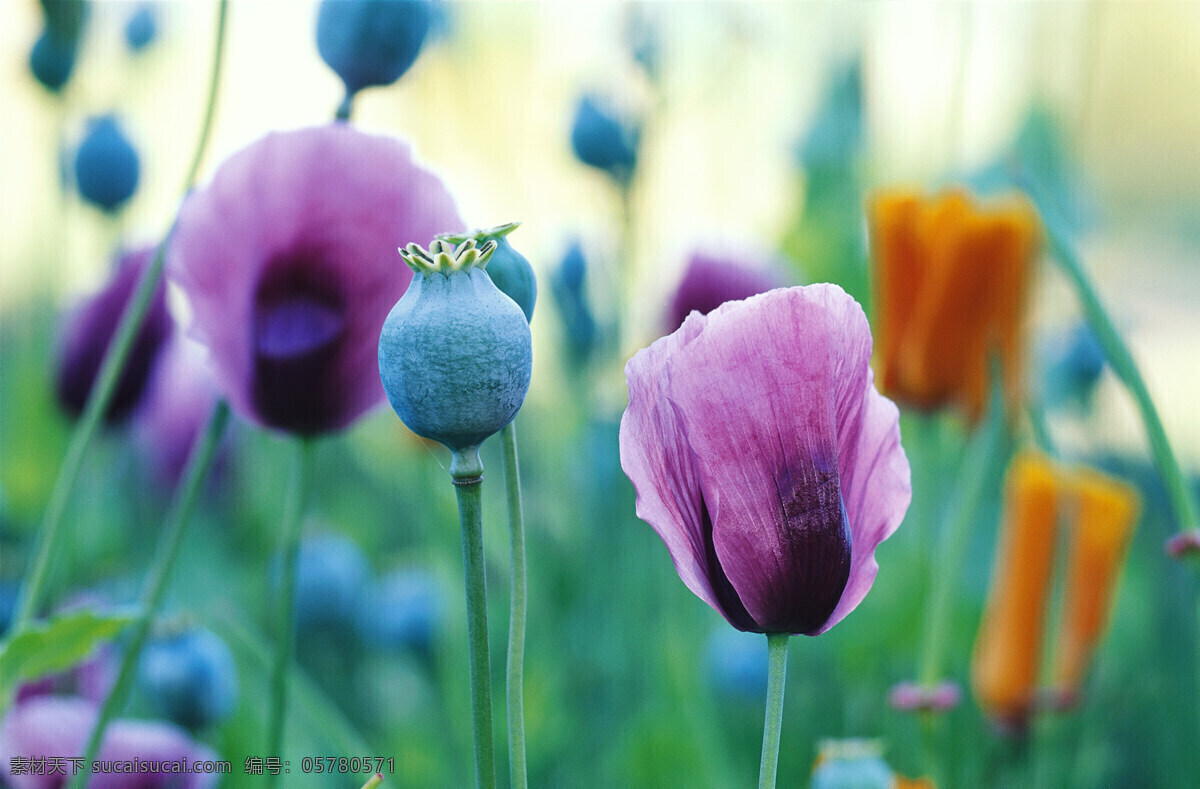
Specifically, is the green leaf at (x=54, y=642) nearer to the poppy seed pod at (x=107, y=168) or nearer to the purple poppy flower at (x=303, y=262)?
the purple poppy flower at (x=303, y=262)

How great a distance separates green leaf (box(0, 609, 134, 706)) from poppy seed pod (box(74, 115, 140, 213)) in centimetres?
27

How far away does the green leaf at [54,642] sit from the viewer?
0.23 metres

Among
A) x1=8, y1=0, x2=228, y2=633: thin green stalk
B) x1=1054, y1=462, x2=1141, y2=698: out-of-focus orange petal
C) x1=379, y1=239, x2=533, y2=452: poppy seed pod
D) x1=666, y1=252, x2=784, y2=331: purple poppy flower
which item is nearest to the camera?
x1=379, y1=239, x2=533, y2=452: poppy seed pod

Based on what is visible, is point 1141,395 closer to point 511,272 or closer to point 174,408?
point 511,272

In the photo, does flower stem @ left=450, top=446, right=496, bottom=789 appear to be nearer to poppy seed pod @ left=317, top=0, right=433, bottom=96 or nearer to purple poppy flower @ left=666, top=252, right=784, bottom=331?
poppy seed pod @ left=317, top=0, right=433, bottom=96

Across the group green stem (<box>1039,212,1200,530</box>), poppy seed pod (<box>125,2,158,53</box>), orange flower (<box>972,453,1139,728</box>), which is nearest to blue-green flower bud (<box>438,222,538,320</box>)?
green stem (<box>1039,212,1200,530</box>)

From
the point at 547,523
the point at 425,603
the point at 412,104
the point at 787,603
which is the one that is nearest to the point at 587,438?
the point at 547,523

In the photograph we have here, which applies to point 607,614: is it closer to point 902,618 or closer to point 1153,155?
point 902,618

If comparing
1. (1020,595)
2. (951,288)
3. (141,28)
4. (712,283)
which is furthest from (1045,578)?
(141,28)

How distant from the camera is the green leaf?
23 cm

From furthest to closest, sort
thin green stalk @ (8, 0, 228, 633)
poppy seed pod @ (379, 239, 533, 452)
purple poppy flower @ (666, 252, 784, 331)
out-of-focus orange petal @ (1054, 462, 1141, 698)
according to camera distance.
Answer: purple poppy flower @ (666, 252, 784, 331) → out-of-focus orange petal @ (1054, 462, 1141, 698) → thin green stalk @ (8, 0, 228, 633) → poppy seed pod @ (379, 239, 533, 452)

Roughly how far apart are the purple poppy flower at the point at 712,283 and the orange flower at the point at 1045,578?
0.16 metres

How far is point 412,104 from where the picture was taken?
1.61ft

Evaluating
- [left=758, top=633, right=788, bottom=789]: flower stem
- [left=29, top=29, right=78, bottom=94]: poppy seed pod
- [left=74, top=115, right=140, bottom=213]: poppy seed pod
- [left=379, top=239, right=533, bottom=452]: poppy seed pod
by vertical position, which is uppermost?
[left=29, top=29, right=78, bottom=94]: poppy seed pod
